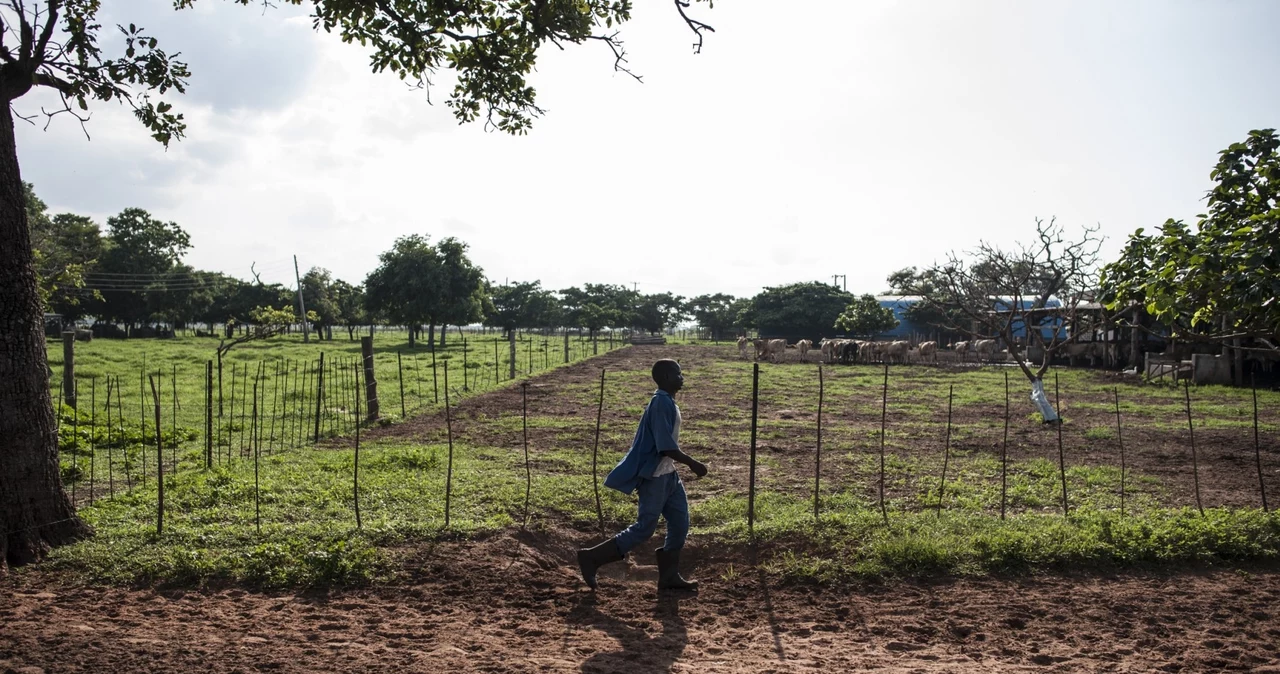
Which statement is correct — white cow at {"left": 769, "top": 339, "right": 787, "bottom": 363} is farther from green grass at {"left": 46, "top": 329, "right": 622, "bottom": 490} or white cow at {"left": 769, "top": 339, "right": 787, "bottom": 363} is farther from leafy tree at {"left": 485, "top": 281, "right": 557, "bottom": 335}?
leafy tree at {"left": 485, "top": 281, "right": 557, "bottom": 335}

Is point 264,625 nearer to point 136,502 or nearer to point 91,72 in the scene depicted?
point 136,502

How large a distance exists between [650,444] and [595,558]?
963 millimetres

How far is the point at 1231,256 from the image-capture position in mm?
6590

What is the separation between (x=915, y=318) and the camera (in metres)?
54.0

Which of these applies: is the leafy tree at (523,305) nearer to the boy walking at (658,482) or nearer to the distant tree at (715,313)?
the distant tree at (715,313)

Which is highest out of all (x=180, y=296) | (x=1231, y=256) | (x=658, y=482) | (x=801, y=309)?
(x=180, y=296)

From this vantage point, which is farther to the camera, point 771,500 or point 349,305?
point 349,305

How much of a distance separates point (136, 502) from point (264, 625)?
3.90 m

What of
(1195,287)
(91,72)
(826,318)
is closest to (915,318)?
(826,318)

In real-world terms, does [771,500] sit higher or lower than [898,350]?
lower

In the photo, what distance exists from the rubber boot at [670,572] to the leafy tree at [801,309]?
175 ft

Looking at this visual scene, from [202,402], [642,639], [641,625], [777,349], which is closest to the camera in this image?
[642,639]

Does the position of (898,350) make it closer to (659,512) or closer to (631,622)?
(659,512)

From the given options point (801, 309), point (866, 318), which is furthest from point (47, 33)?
point (801, 309)
